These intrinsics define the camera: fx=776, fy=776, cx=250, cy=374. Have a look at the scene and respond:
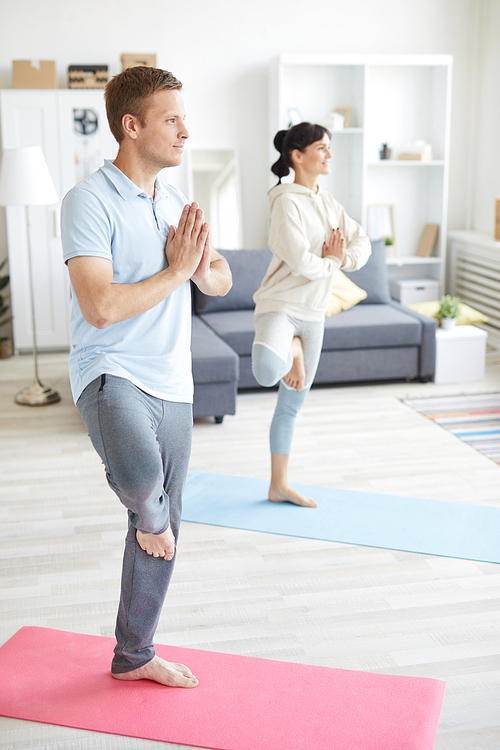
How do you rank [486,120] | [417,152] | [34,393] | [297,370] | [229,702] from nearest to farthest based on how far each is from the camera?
[229,702]
[297,370]
[34,393]
[417,152]
[486,120]

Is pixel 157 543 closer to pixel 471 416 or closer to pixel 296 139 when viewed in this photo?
pixel 296 139

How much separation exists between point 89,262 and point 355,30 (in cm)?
518

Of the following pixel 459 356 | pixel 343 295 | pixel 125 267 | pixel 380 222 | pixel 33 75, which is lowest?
pixel 459 356

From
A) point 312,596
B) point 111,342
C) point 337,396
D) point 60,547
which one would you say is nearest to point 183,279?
point 111,342

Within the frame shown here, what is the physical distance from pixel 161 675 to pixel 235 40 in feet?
16.8

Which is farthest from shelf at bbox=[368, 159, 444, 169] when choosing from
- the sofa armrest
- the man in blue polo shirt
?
the man in blue polo shirt

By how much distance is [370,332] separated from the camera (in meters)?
4.78

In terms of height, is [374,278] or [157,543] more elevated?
[374,278]

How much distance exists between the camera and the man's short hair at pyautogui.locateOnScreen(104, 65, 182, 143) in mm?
1622

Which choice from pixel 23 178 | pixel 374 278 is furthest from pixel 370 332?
pixel 23 178

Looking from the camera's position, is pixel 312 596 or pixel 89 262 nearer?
pixel 89 262

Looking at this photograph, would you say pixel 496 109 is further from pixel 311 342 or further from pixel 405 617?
pixel 405 617

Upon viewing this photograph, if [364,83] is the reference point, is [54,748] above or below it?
below

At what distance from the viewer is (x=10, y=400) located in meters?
4.68
